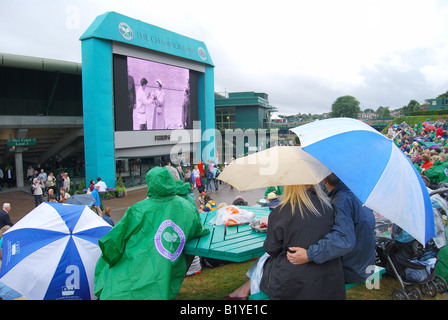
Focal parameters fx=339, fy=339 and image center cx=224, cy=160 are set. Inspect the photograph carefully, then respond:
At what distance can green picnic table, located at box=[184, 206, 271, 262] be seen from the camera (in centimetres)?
382

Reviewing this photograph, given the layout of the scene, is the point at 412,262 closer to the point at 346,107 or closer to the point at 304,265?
the point at 304,265

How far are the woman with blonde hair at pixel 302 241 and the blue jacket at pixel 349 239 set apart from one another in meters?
0.09

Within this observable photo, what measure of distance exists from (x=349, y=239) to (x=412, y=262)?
2289mm

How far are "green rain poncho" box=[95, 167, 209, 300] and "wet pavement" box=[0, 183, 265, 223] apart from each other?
10.4 metres

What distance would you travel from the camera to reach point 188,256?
427cm

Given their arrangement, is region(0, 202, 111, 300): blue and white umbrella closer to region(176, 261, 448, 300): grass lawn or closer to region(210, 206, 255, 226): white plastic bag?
region(176, 261, 448, 300): grass lawn

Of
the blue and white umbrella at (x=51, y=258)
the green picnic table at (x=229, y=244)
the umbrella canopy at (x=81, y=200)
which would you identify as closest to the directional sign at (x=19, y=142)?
the umbrella canopy at (x=81, y=200)

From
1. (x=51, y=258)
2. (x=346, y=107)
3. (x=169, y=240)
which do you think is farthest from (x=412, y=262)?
A: (x=346, y=107)

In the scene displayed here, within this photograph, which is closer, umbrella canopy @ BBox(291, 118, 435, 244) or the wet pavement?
umbrella canopy @ BBox(291, 118, 435, 244)

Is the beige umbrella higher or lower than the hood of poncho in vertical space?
higher

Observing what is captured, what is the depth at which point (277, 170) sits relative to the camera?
9.65ft

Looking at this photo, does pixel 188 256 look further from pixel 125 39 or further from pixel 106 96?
pixel 125 39

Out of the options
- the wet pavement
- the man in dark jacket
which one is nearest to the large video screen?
the wet pavement

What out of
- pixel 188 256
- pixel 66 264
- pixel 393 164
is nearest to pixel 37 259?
pixel 66 264
